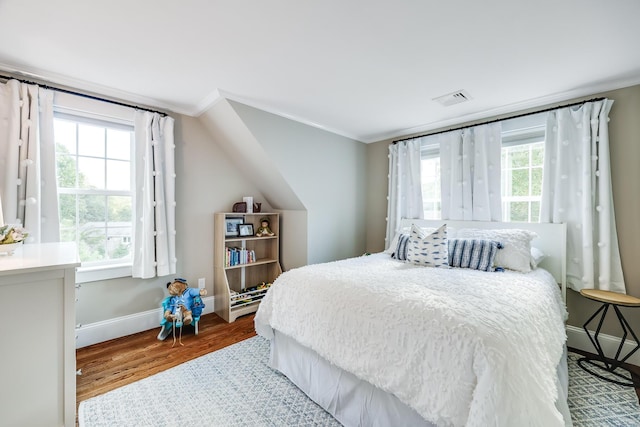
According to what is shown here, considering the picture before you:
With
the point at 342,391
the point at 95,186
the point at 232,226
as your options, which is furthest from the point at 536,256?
the point at 95,186

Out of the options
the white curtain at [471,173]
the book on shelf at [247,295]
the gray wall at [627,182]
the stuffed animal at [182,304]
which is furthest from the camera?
the book on shelf at [247,295]

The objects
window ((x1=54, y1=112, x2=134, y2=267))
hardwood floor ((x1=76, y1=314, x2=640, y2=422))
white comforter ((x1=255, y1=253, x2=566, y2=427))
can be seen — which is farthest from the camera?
window ((x1=54, y1=112, x2=134, y2=267))

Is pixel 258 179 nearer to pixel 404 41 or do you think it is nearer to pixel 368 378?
pixel 404 41

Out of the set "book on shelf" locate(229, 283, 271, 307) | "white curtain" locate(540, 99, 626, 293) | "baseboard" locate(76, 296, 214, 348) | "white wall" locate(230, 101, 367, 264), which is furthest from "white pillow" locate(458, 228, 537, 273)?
"baseboard" locate(76, 296, 214, 348)

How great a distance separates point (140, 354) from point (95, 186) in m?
1.62

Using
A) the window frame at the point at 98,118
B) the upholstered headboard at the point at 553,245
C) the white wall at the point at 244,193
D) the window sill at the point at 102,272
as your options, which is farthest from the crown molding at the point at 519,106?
the window sill at the point at 102,272

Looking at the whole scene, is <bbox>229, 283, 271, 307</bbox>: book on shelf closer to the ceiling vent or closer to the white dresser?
the white dresser

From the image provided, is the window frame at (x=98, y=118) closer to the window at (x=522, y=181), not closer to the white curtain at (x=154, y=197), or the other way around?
the white curtain at (x=154, y=197)

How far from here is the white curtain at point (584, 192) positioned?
224 centimetres

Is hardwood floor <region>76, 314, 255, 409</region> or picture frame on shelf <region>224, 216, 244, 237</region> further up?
picture frame on shelf <region>224, 216, 244, 237</region>

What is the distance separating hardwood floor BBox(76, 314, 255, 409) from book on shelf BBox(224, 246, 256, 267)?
0.68 metres

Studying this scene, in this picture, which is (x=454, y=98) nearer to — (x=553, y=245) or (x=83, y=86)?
(x=553, y=245)

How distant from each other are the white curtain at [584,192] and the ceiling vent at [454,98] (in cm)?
83

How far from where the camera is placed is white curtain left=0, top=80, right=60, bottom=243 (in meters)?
2.00
